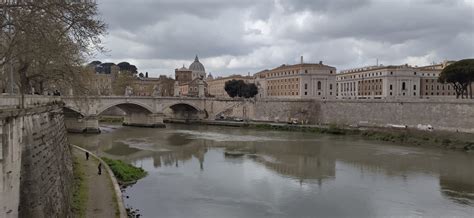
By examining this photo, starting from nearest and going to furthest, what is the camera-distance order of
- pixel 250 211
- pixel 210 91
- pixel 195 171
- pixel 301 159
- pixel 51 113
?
pixel 51 113
pixel 250 211
pixel 195 171
pixel 301 159
pixel 210 91

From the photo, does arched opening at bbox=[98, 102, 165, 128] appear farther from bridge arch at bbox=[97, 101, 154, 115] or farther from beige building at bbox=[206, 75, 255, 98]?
beige building at bbox=[206, 75, 255, 98]

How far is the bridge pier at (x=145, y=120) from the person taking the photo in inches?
1550

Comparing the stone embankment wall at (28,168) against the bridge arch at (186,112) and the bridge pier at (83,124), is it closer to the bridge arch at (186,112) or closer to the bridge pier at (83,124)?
the bridge pier at (83,124)

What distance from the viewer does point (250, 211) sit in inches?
453

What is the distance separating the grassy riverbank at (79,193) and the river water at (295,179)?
4.22ft

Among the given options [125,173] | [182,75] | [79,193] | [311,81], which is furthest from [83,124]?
[182,75]

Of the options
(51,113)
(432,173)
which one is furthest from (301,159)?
(51,113)

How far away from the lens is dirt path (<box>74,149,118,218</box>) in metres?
9.42

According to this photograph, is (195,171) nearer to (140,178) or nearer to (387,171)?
(140,178)

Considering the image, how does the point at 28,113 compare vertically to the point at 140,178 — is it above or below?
above

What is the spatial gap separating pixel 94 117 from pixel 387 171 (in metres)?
22.2

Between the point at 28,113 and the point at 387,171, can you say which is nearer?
the point at 28,113

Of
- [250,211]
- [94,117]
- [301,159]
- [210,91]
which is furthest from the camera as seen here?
[210,91]

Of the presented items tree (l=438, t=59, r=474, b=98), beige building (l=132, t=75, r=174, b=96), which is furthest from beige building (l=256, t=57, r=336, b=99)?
tree (l=438, t=59, r=474, b=98)
